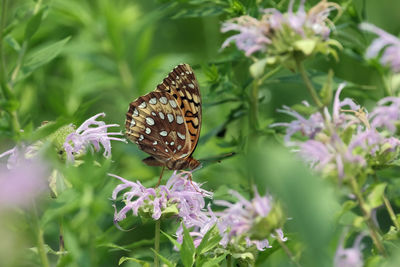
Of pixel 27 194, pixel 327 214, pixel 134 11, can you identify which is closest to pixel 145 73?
pixel 134 11

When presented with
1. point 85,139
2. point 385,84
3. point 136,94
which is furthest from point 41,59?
point 136,94

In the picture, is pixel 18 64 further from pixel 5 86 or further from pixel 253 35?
pixel 253 35

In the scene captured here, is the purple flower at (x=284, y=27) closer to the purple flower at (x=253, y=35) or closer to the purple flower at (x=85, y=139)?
the purple flower at (x=253, y=35)

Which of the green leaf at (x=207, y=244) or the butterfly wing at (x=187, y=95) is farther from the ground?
the butterfly wing at (x=187, y=95)

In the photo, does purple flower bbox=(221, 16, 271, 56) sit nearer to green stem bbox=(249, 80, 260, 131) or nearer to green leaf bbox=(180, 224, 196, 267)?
green leaf bbox=(180, 224, 196, 267)

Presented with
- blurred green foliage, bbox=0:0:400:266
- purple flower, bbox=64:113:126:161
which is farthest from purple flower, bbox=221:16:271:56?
purple flower, bbox=64:113:126:161

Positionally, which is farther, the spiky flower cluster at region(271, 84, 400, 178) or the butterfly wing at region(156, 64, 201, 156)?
the butterfly wing at region(156, 64, 201, 156)

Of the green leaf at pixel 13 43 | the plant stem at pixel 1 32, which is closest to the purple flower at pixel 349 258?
the plant stem at pixel 1 32
